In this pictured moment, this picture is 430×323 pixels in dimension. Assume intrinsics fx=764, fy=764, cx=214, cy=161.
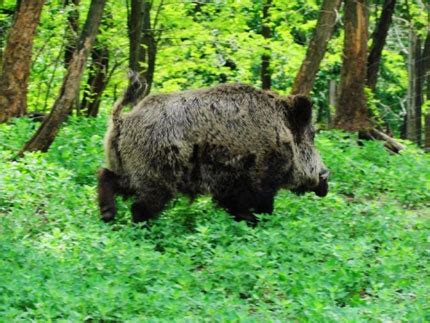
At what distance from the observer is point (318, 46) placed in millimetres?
13023

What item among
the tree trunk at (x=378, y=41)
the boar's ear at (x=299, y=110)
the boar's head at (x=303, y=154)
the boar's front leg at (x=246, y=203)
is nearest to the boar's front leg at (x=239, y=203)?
the boar's front leg at (x=246, y=203)

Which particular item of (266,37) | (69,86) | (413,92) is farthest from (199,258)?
(413,92)

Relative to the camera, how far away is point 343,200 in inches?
404

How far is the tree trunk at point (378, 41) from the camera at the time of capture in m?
15.7

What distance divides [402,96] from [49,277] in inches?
1107

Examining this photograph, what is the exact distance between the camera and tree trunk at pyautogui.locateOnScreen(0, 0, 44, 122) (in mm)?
12773

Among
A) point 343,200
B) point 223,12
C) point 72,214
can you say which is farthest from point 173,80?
point 72,214

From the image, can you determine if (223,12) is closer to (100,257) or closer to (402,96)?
(100,257)

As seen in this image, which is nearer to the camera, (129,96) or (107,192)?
(107,192)

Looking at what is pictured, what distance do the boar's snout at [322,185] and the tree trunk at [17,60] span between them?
569 centimetres

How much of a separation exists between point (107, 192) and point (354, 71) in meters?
7.16

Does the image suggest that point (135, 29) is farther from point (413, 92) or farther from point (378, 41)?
point (413, 92)

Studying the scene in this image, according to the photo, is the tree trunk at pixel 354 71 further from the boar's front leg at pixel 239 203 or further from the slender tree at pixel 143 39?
the boar's front leg at pixel 239 203

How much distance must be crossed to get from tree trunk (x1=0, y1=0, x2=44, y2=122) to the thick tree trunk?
186 inches
